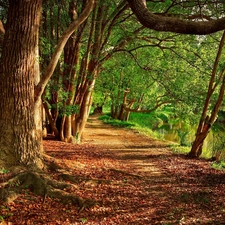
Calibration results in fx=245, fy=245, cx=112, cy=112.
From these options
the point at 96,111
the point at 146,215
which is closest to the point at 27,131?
the point at 146,215

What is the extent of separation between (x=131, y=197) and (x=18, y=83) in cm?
358

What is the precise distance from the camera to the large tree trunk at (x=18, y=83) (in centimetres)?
510

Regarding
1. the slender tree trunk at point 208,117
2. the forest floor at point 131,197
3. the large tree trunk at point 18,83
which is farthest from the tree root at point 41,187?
the slender tree trunk at point 208,117

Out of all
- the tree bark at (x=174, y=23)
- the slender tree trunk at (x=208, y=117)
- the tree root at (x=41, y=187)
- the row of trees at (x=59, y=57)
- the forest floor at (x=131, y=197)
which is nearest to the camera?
the tree bark at (x=174, y=23)

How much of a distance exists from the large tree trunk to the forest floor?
3.51ft

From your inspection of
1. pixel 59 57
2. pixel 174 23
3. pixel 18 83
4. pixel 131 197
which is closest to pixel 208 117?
pixel 131 197

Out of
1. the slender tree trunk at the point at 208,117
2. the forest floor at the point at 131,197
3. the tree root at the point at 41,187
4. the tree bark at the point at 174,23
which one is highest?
the tree bark at the point at 174,23

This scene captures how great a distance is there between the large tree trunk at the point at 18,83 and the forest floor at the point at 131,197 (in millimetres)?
1071

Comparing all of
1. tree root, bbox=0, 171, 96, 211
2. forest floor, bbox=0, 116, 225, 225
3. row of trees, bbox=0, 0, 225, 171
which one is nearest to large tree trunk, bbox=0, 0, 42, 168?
row of trees, bbox=0, 0, 225, 171

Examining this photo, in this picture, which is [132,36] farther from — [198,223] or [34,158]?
[198,223]

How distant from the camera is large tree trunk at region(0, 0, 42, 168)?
16.7ft

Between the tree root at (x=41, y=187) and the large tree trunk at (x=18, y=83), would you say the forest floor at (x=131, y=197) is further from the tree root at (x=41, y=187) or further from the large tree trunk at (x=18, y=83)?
the large tree trunk at (x=18, y=83)

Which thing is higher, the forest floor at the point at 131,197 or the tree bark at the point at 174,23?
the tree bark at the point at 174,23

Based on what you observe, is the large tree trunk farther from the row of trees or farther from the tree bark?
the tree bark
